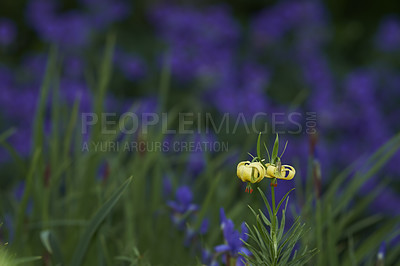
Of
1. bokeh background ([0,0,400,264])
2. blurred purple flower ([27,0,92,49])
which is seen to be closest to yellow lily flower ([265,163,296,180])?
bokeh background ([0,0,400,264])

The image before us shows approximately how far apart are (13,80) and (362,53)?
3.08 meters

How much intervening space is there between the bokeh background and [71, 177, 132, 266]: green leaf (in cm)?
150

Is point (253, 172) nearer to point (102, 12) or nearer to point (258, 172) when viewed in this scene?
Result: point (258, 172)

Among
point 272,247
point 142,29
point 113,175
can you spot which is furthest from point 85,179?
point 142,29

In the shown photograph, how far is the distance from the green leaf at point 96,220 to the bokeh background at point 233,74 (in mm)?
1504

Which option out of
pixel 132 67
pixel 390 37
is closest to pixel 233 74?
pixel 132 67

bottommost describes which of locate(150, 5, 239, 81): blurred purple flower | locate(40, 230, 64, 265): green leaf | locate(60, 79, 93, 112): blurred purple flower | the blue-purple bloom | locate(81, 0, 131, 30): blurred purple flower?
locate(40, 230, 64, 265): green leaf

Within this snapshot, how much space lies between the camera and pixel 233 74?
4.01 metres

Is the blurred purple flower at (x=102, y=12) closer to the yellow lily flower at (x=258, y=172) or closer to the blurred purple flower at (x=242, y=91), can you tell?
the blurred purple flower at (x=242, y=91)

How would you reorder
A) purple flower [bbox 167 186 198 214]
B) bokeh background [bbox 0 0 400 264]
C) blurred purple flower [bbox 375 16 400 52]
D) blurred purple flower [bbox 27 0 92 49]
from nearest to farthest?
purple flower [bbox 167 186 198 214] → bokeh background [bbox 0 0 400 264] → blurred purple flower [bbox 27 0 92 49] → blurred purple flower [bbox 375 16 400 52]

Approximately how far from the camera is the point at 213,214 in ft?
5.56

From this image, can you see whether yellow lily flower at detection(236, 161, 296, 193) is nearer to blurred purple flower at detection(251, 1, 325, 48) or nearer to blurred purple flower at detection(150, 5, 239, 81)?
blurred purple flower at detection(150, 5, 239, 81)

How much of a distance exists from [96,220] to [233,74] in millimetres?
3002

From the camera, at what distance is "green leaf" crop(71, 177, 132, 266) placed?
3.52 ft
